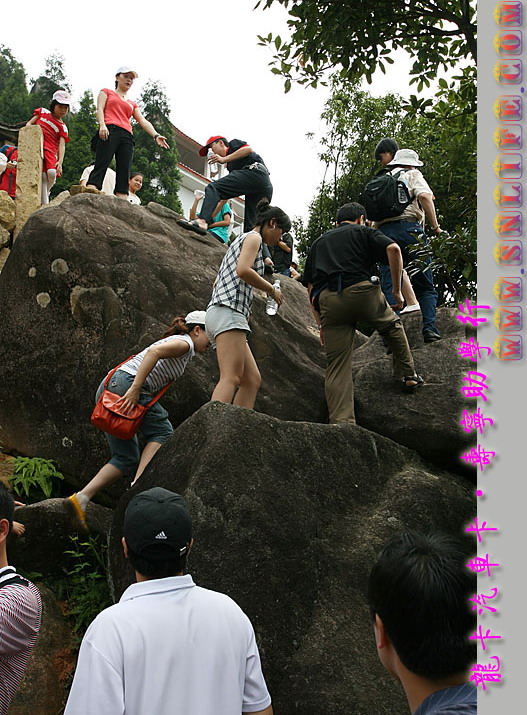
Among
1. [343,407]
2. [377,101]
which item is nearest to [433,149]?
[377,101]

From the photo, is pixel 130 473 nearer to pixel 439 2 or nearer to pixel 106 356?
pixel 106 356

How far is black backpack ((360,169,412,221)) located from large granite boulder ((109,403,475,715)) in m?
2.71

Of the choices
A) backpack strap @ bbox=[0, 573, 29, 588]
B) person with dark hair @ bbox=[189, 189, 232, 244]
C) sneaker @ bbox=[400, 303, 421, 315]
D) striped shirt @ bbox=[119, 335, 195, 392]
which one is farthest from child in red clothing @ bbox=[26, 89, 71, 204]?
backpack strap @ bbox=[0, 573, 29, 588]

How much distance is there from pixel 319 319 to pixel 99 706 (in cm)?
462

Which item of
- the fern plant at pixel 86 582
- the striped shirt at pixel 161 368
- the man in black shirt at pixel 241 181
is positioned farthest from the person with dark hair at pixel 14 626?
the man in black shirt at pixel 241 181

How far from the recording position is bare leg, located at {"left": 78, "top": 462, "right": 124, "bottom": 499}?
5578mm

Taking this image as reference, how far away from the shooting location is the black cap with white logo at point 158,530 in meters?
2.61

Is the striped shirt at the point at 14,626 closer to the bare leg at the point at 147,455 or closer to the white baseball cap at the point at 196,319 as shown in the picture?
the bare leg at the point at 147,455

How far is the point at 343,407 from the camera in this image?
627 centimetres

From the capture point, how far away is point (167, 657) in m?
2.42

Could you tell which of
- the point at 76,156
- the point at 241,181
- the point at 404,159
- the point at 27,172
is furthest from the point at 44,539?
the point at 76,156

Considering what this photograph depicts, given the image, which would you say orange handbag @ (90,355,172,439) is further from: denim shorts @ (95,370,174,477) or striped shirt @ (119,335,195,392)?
striped shirt @ (119,335,195,392)

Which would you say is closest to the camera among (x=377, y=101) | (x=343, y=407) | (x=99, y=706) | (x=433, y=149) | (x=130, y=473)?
(x=99, y=706)

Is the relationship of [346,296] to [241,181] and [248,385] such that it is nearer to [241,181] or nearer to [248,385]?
[248,385]
